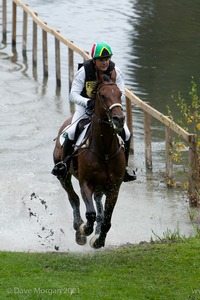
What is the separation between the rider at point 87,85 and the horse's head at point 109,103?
1.38 feet

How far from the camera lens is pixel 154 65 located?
2986 centimetres

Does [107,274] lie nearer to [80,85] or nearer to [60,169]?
[60,169]

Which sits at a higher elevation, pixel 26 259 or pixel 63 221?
pixel 26 259

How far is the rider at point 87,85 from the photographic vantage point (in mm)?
11938

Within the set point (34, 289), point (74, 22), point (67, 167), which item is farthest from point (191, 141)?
point (74, 22)

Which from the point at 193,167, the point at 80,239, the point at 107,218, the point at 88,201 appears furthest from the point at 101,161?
the point at 193,167

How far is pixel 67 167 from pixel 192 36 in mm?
21908

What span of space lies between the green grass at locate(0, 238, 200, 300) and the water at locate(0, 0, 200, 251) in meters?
2.13

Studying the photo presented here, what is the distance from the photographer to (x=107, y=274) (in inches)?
431

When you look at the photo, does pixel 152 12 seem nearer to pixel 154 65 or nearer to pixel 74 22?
pixel 74 22

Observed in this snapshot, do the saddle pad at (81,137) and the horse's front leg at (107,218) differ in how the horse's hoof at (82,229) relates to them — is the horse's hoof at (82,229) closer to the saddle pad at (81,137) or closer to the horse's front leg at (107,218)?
the horse's front leg at (107,218)

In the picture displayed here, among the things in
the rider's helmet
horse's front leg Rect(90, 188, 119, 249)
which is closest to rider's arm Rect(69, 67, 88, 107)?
the rider's helmet

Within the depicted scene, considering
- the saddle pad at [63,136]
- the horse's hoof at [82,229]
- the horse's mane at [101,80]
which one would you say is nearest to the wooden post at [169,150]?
the saddle pad at [63,136]

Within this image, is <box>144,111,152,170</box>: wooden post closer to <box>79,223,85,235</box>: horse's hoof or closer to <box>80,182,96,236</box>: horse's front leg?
<box>79,223,85,235</box>: horse's hoof
